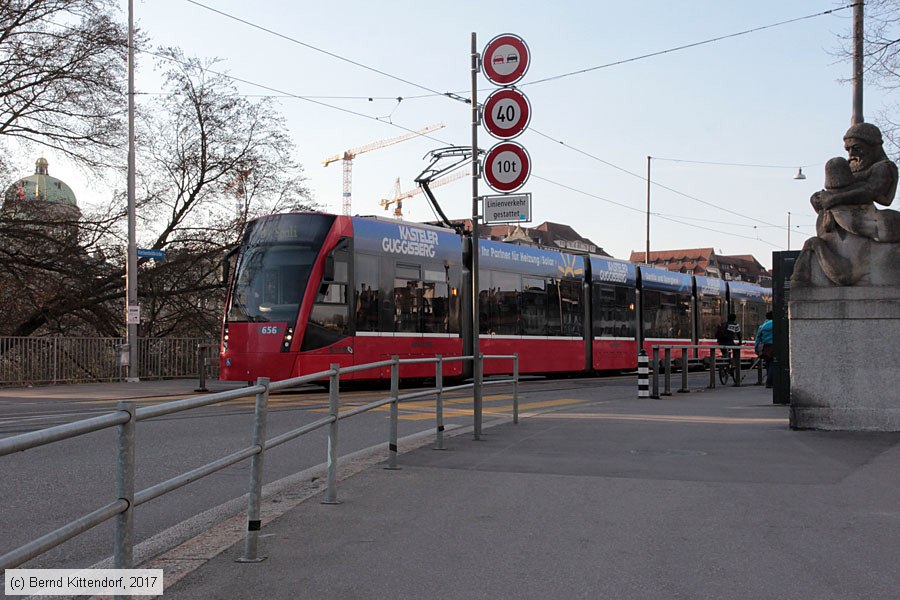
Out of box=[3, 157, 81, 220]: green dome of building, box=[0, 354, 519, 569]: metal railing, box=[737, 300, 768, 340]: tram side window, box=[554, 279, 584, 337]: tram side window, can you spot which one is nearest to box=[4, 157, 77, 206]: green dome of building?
box=[3, 157, 81, 220]: green dome of building

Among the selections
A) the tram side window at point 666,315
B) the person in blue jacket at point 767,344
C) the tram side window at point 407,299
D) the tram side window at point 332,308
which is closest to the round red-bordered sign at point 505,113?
the tram side window at point 332,308

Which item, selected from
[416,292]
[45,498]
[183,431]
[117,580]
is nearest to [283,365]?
[416,292]

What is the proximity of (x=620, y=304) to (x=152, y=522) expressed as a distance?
75.5 feet

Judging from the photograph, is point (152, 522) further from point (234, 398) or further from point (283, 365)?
point (283, 365)

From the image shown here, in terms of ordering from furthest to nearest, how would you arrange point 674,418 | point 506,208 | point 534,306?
point 534,306 < point 674,418 < point 506,208

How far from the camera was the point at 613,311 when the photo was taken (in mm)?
27672

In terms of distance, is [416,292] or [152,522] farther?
[416,292]

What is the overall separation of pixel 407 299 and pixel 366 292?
1.34 m

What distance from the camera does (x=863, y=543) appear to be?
541 cm

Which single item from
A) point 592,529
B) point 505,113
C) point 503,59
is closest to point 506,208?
point 505,113

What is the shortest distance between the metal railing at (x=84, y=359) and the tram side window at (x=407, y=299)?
927 cm

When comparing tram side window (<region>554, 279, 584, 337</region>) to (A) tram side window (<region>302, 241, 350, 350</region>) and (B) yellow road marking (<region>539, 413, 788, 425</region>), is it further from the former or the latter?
(B) yellow road marking (<region>539, 413, 788, 425</region>)

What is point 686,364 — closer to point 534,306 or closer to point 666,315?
point 534,306

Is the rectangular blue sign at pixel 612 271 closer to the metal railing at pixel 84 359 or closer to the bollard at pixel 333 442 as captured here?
the metal railing at pixel 84 359
